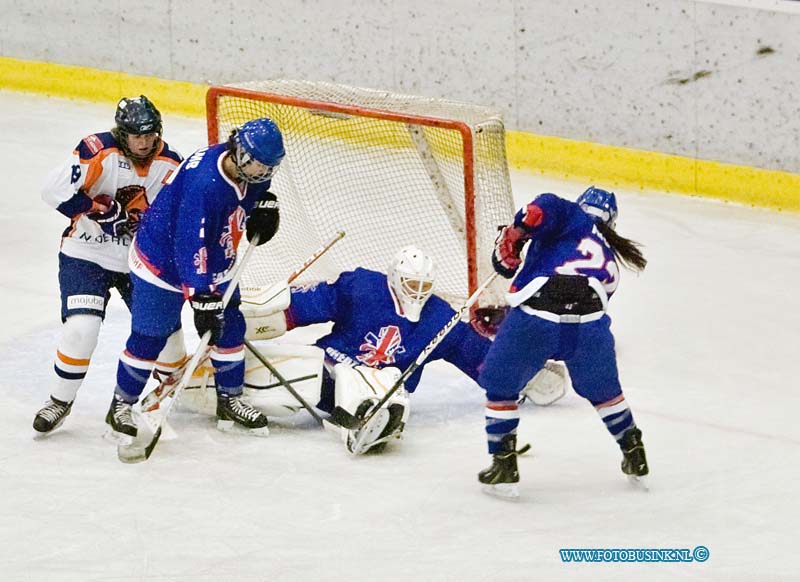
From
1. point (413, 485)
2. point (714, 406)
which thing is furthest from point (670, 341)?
point (413, 485)

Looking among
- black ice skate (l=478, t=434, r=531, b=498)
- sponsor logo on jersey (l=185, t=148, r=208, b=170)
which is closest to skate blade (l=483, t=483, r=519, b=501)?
black ice skate (l=478, t=434, r=531, b=498)

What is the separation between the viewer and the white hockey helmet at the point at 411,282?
4666 millimetres

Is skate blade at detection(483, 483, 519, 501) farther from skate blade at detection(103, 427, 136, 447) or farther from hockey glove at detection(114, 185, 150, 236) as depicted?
hockey glove at detection(114, 185, 150, 236)

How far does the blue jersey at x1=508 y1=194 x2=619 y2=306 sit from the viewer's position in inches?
157

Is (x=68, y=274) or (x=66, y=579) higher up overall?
(x=68, y=274)

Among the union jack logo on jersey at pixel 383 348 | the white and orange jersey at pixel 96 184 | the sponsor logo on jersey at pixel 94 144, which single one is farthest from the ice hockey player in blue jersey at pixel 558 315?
the sponsor logo on jersey at pixel 94 144

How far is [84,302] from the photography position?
4.51 meters

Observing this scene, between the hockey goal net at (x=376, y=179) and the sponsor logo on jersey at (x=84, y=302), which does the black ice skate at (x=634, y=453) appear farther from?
the sponsor logo on jersey at (x=84, y=302)

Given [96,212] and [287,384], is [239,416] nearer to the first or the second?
[287,384]

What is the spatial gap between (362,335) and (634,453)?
0.98 metres

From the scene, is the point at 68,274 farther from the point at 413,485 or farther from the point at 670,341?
the point at 670,341

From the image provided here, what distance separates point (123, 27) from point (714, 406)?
15.0 feet

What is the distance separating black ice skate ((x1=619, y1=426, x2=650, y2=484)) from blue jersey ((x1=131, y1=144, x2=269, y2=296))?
1.20m

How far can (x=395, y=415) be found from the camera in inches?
174
